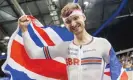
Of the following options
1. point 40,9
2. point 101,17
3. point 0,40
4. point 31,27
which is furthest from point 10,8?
point 31,27

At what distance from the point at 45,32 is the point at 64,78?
423 mm

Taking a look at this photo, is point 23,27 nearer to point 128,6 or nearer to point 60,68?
point 60,68

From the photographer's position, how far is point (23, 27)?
176 cm

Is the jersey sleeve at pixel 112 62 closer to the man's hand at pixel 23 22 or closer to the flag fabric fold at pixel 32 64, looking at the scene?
the flag fabric fold at pixel 32 64

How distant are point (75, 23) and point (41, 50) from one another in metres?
0.30

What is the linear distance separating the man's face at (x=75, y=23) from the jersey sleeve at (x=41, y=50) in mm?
169

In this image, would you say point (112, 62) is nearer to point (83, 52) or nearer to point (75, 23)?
point (83, 52)

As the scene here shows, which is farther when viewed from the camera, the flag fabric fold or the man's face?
the flag fabric fold

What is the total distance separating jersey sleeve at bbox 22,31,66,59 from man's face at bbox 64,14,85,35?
0.55ft

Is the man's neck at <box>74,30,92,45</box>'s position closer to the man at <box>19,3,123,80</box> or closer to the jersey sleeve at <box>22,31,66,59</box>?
→ the man at <box>19,3,123,80</box>

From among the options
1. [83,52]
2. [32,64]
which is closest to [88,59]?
[83,52]

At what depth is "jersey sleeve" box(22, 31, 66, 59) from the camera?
5.74 feet

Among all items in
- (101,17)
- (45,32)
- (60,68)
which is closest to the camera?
(60,68)

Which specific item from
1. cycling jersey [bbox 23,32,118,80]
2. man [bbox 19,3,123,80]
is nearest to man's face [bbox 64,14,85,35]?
man [bbox 19,3,123,80]
